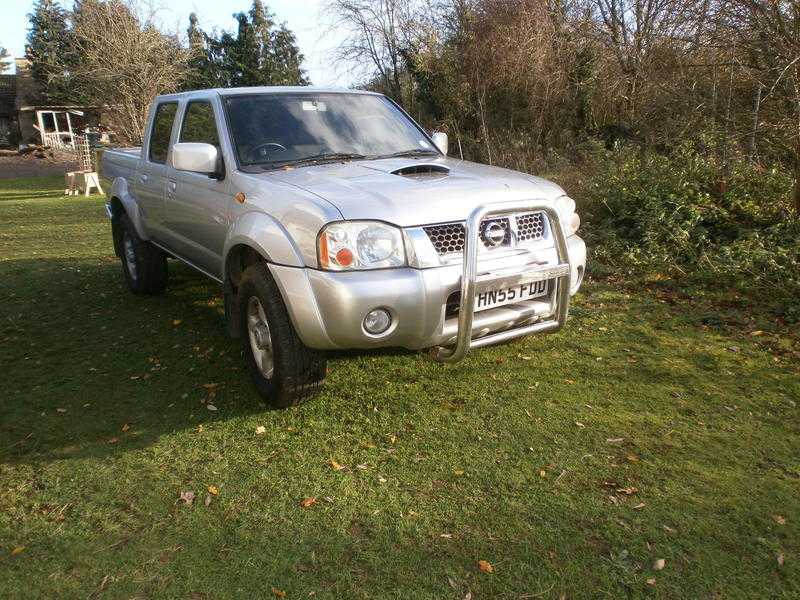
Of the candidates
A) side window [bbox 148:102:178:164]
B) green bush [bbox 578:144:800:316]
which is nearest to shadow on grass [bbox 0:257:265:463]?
side window [bbox 148:102:178:164]

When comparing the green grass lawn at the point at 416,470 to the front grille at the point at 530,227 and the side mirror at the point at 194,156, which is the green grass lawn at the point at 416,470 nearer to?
the front grille at the point at 530,227

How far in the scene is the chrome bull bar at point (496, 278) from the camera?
3.21 m

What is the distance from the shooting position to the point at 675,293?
612 cm

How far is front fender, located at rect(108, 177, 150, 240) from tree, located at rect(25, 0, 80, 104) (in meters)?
36.6

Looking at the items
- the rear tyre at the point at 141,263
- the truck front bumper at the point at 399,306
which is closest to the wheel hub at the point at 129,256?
the rear tyre at the point at 141,263

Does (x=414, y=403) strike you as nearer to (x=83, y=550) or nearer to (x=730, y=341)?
(x=83, y=550)

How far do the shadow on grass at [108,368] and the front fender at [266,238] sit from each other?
101 cm

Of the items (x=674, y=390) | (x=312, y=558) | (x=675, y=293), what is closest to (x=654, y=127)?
(x=675, y=293)

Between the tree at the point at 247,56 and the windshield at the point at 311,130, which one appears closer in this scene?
the windshield at the point at 311,130

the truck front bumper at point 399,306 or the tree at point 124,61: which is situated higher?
the tree at point 124,61

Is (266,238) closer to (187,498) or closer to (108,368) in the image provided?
(187,498)

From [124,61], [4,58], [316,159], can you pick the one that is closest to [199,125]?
[316,159]

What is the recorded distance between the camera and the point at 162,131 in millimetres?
5461

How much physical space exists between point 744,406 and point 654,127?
6.24 m
